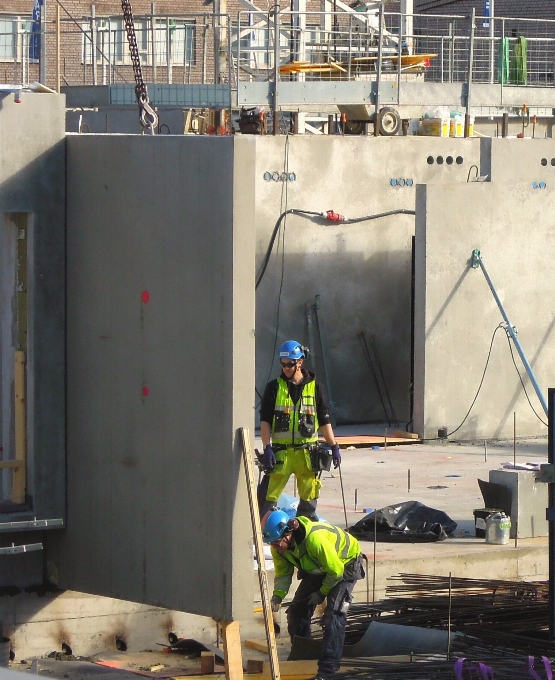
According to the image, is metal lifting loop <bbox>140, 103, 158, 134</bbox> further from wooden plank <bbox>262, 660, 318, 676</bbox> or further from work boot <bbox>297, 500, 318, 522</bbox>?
wooden plank <bbox>262, 660, 318, 676</bbox>

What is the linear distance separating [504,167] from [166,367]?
10.8 meters

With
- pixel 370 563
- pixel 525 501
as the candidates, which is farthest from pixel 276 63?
pixel 370 563

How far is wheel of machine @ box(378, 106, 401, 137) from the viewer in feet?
67.1

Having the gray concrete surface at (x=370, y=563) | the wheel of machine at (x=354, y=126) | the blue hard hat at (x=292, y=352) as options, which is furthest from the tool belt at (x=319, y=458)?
the wheel of machine at (x=354, y=126)

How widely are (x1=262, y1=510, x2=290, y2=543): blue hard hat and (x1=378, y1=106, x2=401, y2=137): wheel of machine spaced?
1180 centimetres

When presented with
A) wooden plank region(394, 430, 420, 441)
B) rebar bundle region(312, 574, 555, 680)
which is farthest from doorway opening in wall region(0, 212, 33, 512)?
wooden plank region(394, 430, 420, 441)

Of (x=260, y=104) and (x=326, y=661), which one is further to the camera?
(x=260, y=104)

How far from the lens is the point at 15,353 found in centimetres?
1038

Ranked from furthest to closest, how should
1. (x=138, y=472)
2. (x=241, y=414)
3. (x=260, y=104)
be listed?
(x=260, y=104)
(x=138, y=472)
(x=241, y=414)

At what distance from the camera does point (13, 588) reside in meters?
10.5

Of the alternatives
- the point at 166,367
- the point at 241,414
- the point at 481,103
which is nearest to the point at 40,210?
the point at 166,367

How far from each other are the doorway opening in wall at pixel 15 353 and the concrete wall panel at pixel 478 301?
8.57m

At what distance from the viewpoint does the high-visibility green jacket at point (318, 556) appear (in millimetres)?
9531

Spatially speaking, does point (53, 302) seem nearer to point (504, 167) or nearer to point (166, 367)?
point (166, 367)
